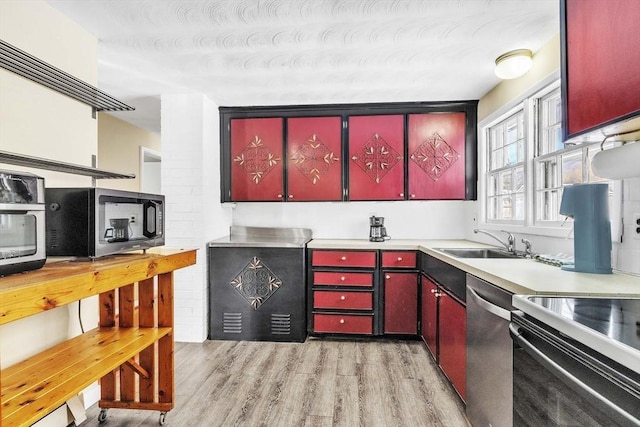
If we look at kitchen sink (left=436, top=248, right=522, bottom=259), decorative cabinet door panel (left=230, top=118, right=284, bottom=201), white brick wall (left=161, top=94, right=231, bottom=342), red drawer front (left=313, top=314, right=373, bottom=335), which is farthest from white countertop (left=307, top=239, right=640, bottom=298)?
white brick wall (left=161, top=94, right=231, bottom=342)

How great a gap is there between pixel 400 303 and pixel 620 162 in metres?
2.12

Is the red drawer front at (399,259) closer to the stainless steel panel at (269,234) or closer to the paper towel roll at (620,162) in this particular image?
the stainless steel panel at (269,234)

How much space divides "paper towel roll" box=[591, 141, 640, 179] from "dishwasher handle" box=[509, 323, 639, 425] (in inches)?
28.7

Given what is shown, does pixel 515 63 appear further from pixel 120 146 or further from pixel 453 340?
pixel 120 146

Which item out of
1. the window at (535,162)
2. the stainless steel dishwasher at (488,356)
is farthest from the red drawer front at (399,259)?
the stainless steel dishwasher at (488,356)

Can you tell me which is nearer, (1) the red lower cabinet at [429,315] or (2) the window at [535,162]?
(2) the window at [535,162]

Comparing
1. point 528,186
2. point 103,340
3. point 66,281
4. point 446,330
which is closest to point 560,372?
point 446,330

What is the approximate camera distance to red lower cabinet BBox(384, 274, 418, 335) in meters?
3.07

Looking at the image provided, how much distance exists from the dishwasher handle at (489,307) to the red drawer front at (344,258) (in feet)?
4.30

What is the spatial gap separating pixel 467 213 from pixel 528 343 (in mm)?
2637

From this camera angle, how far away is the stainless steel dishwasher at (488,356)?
4.69 feet

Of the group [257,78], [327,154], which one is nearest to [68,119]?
[257,78]

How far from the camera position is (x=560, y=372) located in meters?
0.94

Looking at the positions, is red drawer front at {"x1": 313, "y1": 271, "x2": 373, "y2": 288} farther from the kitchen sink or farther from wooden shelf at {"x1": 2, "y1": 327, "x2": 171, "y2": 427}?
wooden shelf at {"x1": 2, "y1": 327, "x2": 171, "y2": 427}
